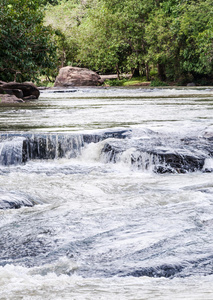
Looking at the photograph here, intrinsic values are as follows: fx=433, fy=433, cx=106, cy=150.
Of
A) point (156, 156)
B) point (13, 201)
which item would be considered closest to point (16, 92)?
point (156, 156)

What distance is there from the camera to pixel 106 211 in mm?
4918

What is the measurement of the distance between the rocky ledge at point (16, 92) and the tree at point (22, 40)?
2.56 ft

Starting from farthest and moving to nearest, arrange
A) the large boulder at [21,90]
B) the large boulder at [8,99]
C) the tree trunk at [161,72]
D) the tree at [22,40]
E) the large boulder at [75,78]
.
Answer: the tree trunk at [161,72] → the large boulder at [75,78] → the large boulder at [21,90] → the large boulder at [8,99] → the tree at [22,40]

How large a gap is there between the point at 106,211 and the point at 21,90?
1626cm

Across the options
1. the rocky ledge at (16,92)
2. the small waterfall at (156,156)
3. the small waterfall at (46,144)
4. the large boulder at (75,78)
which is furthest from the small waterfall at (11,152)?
the large boulder at (75,78)

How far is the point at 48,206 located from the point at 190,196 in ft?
5.91

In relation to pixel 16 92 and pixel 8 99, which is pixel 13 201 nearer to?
pixel 8 99

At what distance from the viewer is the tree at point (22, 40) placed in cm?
1666

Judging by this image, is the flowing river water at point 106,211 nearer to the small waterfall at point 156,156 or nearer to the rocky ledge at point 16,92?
the small waterfall at point 156,156

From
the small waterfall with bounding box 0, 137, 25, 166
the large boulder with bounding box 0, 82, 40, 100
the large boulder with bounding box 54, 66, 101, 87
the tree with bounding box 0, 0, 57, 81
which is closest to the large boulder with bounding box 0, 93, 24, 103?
the large boulder with bounding box 0, 82, 40, 100

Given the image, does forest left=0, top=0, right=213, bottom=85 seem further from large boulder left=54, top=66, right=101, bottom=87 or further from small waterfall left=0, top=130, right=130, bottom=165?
small waterfall left=0, top=130, right=130, bottom=165

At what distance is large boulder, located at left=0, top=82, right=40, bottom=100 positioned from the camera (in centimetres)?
1919

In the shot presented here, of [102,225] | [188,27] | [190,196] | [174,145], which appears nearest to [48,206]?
[102,225]

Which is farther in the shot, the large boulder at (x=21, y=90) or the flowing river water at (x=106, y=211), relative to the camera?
the large boulder at (x=21, y=90)
